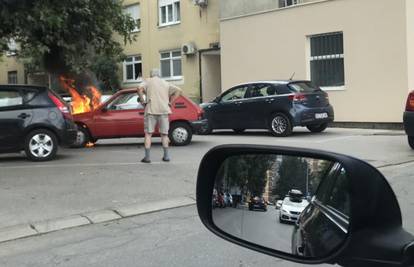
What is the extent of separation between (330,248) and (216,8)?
24.3m

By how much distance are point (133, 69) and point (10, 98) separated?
1950cm

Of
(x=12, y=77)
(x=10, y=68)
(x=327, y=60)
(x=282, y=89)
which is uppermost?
(x=10, y=68)

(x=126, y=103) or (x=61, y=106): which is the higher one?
(x=126, y=103)

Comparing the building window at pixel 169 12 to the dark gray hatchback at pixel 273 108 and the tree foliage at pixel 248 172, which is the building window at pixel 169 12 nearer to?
the dark gray hatchback at pixel 273 108

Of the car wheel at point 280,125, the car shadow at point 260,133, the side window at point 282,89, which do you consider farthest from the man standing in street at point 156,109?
the car shadow at point 260,133

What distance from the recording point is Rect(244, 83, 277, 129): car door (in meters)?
16.6

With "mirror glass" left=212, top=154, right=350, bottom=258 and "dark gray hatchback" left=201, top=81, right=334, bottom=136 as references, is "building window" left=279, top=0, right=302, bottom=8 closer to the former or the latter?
"dark gray hatchback" left=201, top=81, right=334, bottom=136

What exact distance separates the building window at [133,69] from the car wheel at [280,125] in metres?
14.7

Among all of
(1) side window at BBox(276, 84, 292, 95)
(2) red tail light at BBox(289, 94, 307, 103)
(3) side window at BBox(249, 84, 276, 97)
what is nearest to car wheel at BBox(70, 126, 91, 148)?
(3) side window at BBox(249, 84, 276, 97)

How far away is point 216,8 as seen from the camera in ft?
83.0

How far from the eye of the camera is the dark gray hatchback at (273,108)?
52.9 feet

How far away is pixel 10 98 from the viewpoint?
1155 cm

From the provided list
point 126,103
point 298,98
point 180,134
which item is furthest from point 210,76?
point 180,134

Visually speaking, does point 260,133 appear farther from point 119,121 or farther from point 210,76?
point 210,76
